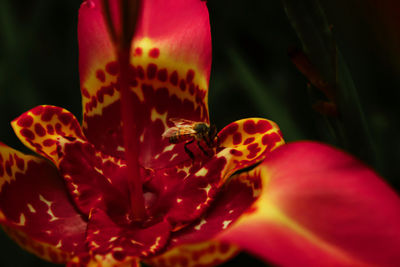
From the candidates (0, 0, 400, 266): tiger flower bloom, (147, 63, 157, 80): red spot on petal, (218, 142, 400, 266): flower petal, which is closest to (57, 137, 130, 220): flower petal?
(0, 0, 400, 266): tiger flower bloom

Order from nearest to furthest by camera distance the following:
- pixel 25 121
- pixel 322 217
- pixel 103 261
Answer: pixel 322 217
pixel 103 261
pixel 25 121

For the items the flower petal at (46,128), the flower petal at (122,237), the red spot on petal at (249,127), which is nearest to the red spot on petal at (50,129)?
the flower petal at (46,128)

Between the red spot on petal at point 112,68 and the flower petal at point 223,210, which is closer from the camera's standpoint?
the flower petal at point 223,210

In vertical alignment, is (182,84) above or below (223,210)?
above

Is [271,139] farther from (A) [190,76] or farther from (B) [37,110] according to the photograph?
(B) [37,110]

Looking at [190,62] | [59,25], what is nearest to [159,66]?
[190,62]

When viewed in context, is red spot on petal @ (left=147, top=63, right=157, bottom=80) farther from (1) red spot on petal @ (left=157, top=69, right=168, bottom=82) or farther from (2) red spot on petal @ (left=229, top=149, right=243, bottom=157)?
(2) red spot on petal @ (left=229, top=149, right=243, bottom=157)

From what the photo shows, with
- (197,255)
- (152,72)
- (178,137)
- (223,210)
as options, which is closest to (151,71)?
(152,72)

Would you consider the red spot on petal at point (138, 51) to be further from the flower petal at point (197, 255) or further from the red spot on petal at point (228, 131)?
the flower petal at point (197, 255)
